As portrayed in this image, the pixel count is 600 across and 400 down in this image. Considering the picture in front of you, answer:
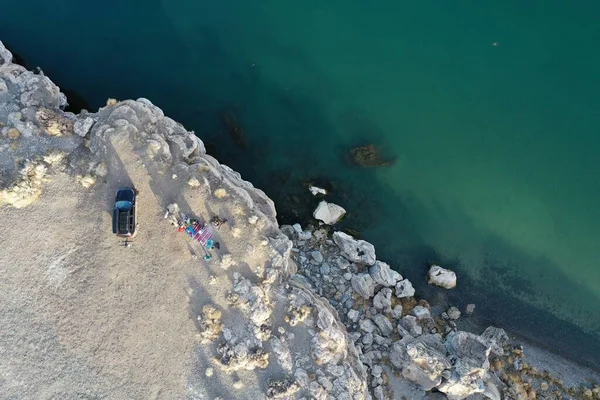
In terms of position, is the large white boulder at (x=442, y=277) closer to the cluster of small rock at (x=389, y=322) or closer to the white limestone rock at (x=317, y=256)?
the cluster of small rock at (x=389, y=322)

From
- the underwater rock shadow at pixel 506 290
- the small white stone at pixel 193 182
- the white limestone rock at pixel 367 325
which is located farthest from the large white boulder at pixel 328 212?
the small white stone at pixel 193 182

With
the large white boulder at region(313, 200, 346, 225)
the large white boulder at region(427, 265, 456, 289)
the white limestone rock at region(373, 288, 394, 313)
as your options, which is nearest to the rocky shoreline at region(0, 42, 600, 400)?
the white limestone rock at region(373, 288, 394, 313)

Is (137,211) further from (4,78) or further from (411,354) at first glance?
(411,354)

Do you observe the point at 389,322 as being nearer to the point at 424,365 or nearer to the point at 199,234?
the point at 424,365

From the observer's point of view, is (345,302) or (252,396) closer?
(252,396)

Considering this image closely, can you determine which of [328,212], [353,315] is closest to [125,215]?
[328,212]

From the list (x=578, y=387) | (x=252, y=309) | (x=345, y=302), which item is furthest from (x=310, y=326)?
(x=578, y=387)
